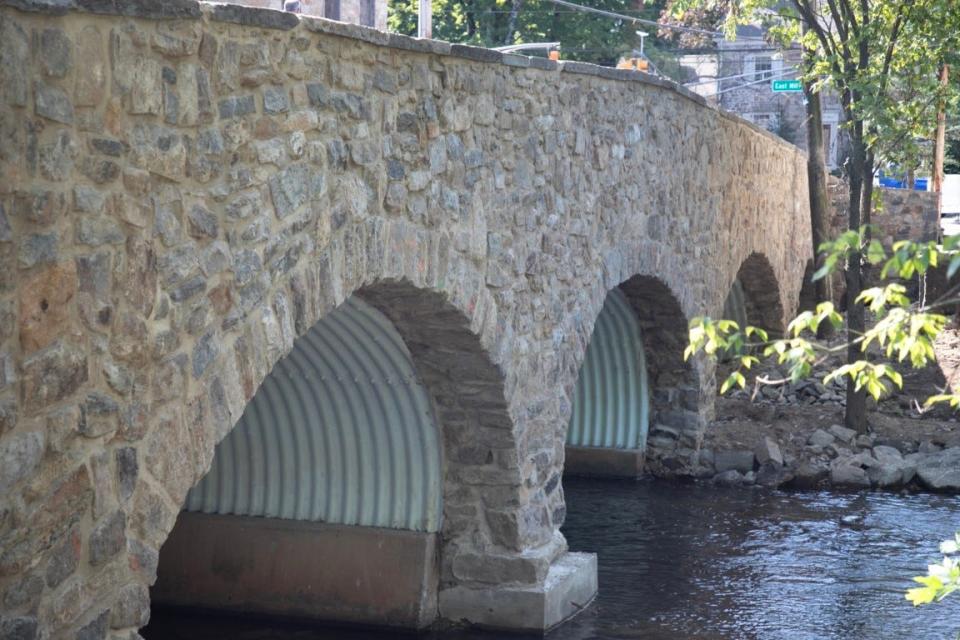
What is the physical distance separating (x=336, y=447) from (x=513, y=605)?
56.0 inches

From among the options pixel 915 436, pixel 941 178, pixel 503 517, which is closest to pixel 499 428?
pixel 503 517

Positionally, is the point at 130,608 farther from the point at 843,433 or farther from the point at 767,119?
the point at 767,119

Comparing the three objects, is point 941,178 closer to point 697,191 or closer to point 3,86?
point 697,191

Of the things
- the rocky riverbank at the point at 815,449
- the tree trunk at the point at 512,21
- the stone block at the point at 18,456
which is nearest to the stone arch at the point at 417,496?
the stone block at the point at 18,456

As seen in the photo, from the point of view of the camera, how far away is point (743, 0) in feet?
54.4

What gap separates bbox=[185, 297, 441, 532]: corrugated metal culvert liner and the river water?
0.72 meters

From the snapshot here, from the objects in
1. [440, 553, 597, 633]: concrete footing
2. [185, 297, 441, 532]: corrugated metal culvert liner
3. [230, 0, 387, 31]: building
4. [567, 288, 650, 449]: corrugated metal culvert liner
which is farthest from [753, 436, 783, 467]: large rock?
[230, 0, 387, 31]: building

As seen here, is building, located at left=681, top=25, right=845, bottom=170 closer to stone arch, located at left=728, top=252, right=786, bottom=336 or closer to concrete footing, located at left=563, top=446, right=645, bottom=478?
stone arch, located at left=728, top=252, right=786, bottom=336

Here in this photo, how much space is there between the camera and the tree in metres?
13.2

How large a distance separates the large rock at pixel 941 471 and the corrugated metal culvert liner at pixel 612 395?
264 centimetres

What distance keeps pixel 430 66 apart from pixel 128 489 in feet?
9.91

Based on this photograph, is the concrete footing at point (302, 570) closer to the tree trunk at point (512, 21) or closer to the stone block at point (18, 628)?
the stone block at point (18, 628)

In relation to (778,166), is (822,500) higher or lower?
lower

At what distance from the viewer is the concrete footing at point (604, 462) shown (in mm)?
13617
